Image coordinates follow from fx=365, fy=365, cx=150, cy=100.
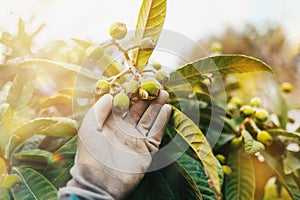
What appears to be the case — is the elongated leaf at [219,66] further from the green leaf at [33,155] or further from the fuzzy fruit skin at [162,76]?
the green leaf at [33,155]

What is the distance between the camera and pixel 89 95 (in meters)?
1.07

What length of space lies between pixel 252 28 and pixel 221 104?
9.25 m

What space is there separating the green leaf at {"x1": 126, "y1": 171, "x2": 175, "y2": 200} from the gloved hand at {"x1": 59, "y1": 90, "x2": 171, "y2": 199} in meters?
0.14

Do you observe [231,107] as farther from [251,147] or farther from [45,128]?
[45,128]

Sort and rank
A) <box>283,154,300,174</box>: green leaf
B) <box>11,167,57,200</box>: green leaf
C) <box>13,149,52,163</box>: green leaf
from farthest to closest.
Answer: <box>283,154,300,174</box>: green leaf
<box>13,149,52,163</box>: green leaf
<box>11,167,57,200</box>: green leaf

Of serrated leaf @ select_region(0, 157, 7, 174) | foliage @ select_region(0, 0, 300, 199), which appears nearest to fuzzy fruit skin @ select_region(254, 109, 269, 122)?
foliage @ select_region(0, 0, 300, 199)

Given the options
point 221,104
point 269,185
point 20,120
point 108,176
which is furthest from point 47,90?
point 269,185

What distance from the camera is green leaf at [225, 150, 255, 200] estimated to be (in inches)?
45.5

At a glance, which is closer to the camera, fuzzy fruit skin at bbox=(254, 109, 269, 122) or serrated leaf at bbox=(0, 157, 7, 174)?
serrated leaf at bbox=(0, 157, 7, 174)

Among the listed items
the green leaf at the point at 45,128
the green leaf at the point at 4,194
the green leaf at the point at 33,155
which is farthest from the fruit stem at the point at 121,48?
the green leaf at the point at 4,194

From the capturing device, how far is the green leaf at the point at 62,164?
1.01 m

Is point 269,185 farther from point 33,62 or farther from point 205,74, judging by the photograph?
point 33,62

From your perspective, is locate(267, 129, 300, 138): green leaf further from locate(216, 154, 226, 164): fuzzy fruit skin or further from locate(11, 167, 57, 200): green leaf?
locate(11, 167, 57, 200): green leaf

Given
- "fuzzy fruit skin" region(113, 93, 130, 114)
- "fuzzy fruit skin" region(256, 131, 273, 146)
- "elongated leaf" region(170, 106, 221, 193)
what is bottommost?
"fuzzy fruit skin" region(256, 131, 273, 146)
